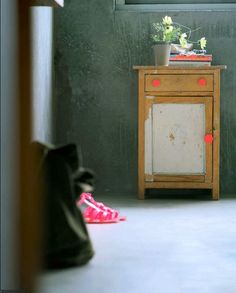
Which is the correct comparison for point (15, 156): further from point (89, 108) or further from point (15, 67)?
point (89, 108)

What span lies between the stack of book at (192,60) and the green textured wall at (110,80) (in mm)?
288

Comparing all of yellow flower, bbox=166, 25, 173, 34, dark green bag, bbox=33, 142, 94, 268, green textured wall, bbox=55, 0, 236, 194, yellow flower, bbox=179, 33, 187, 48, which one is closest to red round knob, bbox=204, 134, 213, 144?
green textured wall, bbox=55, 0, 236, 194

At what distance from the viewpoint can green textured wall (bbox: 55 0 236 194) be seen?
4281mm

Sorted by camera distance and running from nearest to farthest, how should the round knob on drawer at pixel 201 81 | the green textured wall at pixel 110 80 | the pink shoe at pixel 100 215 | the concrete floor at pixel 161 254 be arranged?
the concrete floor at pixel 161 254 < the pink shoe at pixel 100 215 < the round knob on drawer at pixel 201 81 < the green textured wall at pixel 110 80

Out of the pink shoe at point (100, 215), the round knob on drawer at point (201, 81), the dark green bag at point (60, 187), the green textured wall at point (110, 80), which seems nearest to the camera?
the dark green bag at point (60, 187)

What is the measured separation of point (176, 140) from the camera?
3.93 metres

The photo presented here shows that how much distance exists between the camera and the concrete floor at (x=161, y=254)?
1.88m

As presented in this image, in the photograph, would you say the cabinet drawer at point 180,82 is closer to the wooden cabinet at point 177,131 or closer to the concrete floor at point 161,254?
the wooden cabinet at point 177,131

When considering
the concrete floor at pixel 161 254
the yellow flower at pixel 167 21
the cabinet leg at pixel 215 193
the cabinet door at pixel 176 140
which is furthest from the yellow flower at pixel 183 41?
the concrete floor at pixel 161 254

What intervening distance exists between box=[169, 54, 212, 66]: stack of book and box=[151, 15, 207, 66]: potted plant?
0.21 feet

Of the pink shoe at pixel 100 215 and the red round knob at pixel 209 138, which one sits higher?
the red round knob at pixel 209 138

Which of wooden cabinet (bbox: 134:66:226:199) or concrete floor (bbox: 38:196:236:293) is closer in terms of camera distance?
concrete floor (bbox: 38:196:236:293)

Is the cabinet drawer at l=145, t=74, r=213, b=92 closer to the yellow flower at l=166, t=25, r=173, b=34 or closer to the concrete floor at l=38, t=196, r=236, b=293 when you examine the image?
the yellow flower at l=166, t=25, r=173, b=34

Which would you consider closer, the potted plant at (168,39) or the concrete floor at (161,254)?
the concrete floor at (161,254)
